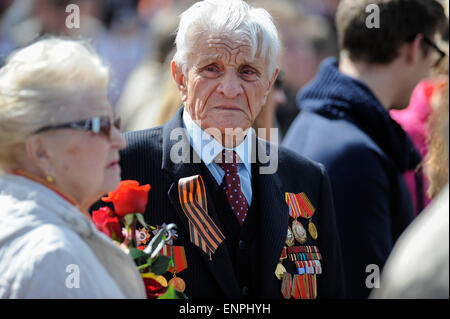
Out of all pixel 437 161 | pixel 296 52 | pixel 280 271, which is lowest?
pixel 280 271

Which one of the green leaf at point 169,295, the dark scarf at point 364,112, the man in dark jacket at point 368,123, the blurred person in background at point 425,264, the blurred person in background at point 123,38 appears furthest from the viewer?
the blurred person in background at point 123,38

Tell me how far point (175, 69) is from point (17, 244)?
1.42 metres

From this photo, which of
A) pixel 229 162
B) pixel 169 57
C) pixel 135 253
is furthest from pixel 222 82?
pixel 169 57

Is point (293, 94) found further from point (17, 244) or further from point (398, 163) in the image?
point (17, 244)

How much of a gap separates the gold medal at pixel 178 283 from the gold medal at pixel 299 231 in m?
0.58

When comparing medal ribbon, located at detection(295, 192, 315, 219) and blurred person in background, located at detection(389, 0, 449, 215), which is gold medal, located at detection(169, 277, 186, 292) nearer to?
medal ribbon, located at detection(295, 192, 315, 219)

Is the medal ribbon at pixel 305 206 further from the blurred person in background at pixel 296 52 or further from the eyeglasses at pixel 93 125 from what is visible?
the blurred person in background at pixel 296 52

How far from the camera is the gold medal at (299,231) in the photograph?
3361 millimetres

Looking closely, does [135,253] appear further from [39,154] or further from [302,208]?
[302,208]

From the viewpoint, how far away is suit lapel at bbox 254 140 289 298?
3131 mm

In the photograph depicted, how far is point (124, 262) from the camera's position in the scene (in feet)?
7.84

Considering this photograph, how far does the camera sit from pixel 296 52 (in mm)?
7086

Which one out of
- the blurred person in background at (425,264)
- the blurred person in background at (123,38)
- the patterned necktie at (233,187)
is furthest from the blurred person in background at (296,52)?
the blurred person in background at (425,264)

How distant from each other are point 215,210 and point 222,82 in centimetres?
55
